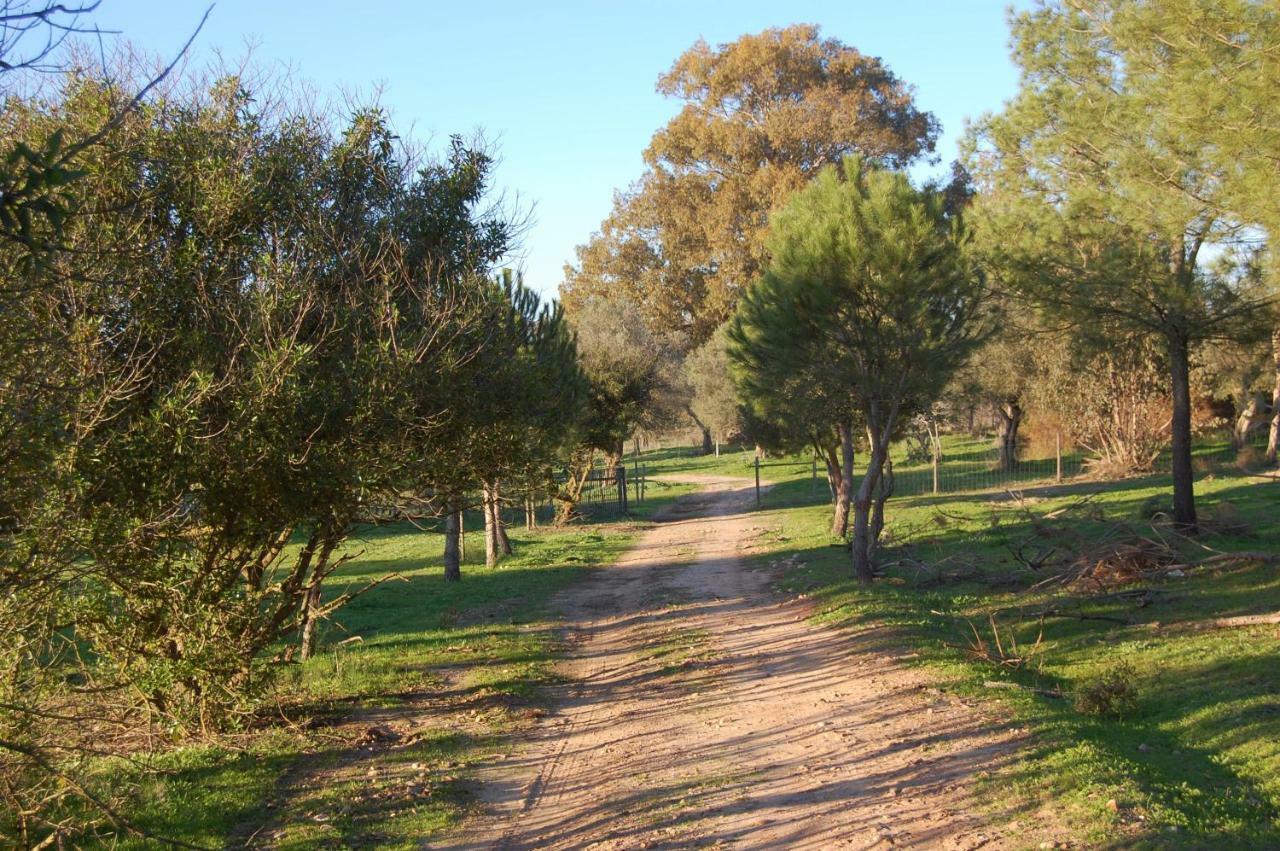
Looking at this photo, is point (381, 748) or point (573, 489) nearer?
point (381, 748)

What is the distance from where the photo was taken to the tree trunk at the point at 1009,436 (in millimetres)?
38188

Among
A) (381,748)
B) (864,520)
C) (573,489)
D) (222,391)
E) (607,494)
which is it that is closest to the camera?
(222,391)

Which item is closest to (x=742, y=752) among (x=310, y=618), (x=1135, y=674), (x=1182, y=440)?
(x=310, y=618)

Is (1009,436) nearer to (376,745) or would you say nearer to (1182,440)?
(1182,440)

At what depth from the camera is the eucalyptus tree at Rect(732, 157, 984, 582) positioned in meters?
15.1

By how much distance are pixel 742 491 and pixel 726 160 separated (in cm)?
1398

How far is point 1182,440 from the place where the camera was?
674 inches

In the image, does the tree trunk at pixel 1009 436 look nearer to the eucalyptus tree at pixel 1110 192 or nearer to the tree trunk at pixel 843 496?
the tree trunk at pixel 843 496

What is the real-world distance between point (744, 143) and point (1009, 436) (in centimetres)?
1572

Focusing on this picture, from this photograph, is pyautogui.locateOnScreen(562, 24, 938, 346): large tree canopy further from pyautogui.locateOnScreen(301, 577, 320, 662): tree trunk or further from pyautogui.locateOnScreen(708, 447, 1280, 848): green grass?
pyautogui.locateOnScreen(301, 577, 320, 662): tree trunk

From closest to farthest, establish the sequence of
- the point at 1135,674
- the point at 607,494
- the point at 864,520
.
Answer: the point at 1135,674 → the point at 864,520 → the point at 607,494

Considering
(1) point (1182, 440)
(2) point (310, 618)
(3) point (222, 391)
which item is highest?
(3) point (222, 391)

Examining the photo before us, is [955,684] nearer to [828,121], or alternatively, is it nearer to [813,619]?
[813,619]

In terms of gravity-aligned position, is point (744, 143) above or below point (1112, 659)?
above
